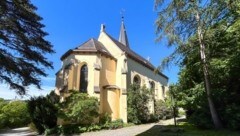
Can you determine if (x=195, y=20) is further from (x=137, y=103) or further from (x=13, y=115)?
(x=13, y=115)

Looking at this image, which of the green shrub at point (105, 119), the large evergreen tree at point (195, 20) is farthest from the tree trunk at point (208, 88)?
the green shrub at point (105, 119)

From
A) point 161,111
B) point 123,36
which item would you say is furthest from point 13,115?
point 161,111

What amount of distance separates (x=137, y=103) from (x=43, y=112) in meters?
9.89

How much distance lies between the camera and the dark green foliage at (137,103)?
26.4 metres

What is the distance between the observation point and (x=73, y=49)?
27594 millimetres

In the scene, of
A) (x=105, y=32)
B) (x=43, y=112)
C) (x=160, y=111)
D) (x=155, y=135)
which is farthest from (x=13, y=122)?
(x=155, y=135)

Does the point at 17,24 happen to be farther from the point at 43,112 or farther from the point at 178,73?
the point at 178,73

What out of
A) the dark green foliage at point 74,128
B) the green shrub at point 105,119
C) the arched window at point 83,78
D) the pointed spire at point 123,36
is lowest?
the dark green foliage at point 74,128

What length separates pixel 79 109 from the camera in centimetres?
2188

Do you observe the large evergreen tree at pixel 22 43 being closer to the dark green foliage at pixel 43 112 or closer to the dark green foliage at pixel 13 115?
the dark green foliage at pixel 43 112

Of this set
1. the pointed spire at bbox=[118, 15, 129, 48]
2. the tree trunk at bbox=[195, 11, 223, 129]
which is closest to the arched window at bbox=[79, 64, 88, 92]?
the tree trunk at bbox=[195, 11, 223, 129]

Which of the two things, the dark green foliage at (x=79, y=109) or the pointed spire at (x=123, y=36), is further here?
the pointed spire at (x=123, y=36)

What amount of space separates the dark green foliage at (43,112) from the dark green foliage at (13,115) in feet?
50.6

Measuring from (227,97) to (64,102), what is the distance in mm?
14672
